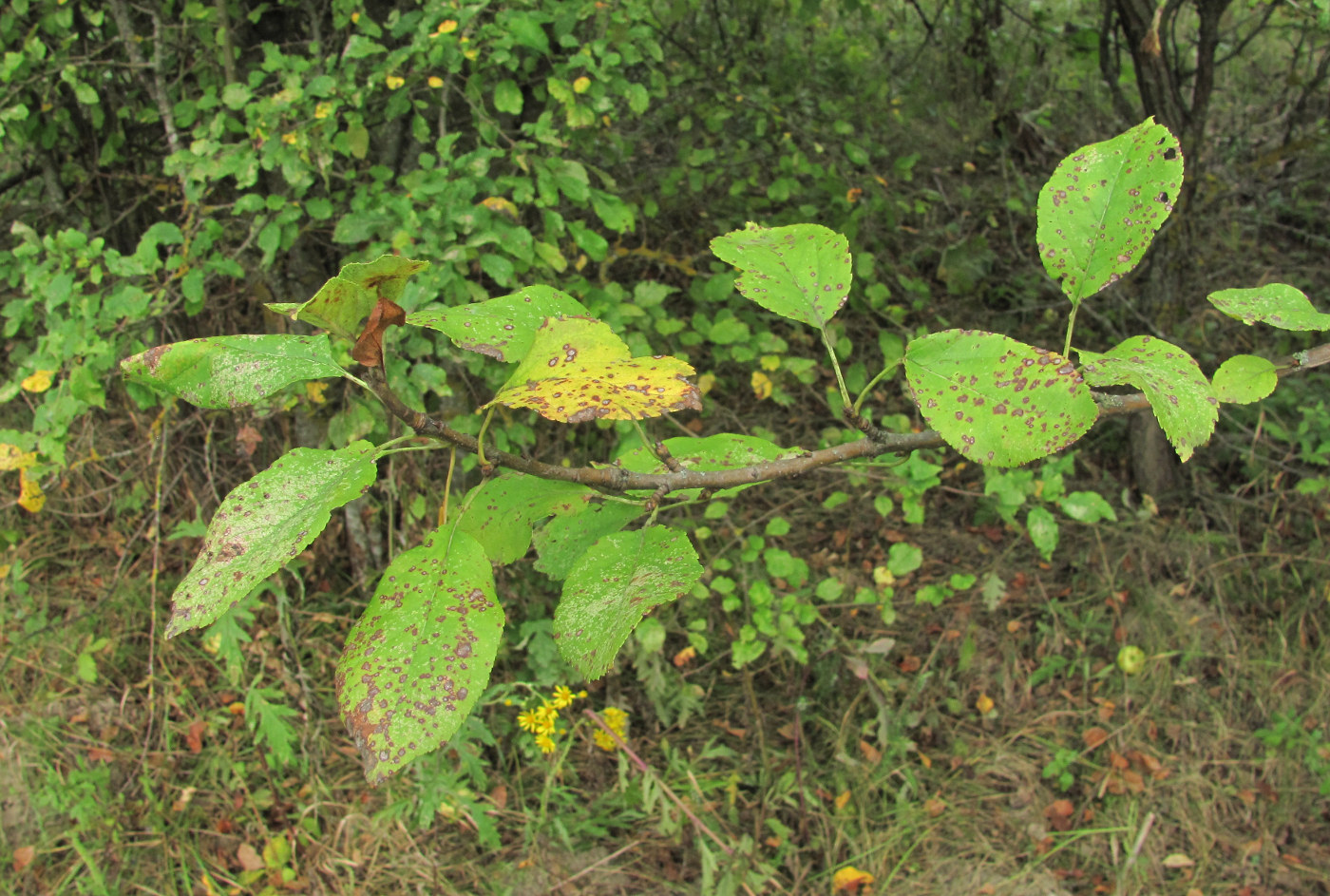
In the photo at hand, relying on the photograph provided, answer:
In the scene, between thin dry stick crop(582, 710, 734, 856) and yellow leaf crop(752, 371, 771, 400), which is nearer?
thin dry stick crop(582, 710, 734, 856)

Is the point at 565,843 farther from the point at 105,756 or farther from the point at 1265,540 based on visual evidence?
the point at 1265,540

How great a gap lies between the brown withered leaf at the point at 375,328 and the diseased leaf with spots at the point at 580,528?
0.25m

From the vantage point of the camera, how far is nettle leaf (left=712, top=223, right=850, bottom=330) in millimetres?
630

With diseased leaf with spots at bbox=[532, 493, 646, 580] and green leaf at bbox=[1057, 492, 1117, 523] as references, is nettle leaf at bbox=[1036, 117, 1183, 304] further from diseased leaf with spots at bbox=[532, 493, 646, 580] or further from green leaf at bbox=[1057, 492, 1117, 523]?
green leaf at bbox=[1057, 492, 1117, 523]

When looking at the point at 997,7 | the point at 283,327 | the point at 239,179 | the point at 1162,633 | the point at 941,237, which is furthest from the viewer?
the point at 941,237

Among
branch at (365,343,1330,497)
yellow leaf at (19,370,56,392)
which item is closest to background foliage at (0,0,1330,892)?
yellow leaf at (19,370,56,392)

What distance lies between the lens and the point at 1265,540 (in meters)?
2.43

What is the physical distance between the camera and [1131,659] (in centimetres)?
225

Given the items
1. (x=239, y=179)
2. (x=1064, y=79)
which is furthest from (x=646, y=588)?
(x=1064, y=79)

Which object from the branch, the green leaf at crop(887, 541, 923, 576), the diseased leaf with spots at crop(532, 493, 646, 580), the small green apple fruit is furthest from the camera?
the small green apple fruit

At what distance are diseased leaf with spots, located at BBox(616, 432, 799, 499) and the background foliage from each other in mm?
920

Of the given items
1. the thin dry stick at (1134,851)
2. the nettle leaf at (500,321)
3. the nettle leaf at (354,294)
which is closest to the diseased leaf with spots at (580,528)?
the nettle leaf at (500,321)

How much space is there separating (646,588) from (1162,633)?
227 centimetres

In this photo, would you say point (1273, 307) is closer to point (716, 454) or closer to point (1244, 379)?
point (1244, 379)
